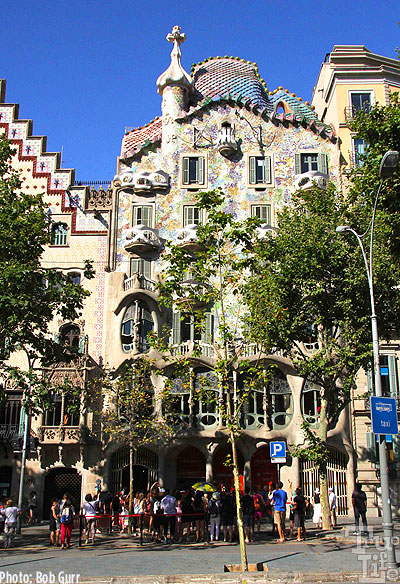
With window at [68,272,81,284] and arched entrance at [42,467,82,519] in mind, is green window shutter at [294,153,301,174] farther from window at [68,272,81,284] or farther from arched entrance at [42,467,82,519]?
arched entrance at [42,467,82,519]

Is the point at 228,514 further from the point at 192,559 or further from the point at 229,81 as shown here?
the point at 229,81

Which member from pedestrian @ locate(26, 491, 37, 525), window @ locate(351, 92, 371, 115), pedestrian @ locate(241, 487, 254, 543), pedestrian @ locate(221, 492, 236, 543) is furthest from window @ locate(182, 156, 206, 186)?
pedestrian @ locate(221, 492, 236, 543)

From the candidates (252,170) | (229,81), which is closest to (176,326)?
(252,170)

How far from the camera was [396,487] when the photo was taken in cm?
2998

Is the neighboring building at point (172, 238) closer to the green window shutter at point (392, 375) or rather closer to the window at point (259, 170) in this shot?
the window at point (259, 170)

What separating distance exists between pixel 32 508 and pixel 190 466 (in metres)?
8.20

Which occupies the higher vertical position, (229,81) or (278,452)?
(229,81)

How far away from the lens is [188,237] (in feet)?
110

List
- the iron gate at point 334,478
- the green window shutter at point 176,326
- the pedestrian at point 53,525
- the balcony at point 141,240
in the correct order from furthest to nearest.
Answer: the balcony at point 141,240 → the green window shutter at point 176,326 → the iron gate at point 334,478 → the pedestrian at point 53,525

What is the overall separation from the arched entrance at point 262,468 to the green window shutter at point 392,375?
23.9 feet

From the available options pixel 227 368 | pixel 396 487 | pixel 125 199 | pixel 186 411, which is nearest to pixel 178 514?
pixel 227 368

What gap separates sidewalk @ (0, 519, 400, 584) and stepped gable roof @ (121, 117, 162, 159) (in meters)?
23.3

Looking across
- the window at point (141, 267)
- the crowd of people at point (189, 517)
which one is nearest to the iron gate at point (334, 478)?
the crowd of people at point (189, 517)

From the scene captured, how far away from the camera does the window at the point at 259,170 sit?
35.6 meters
